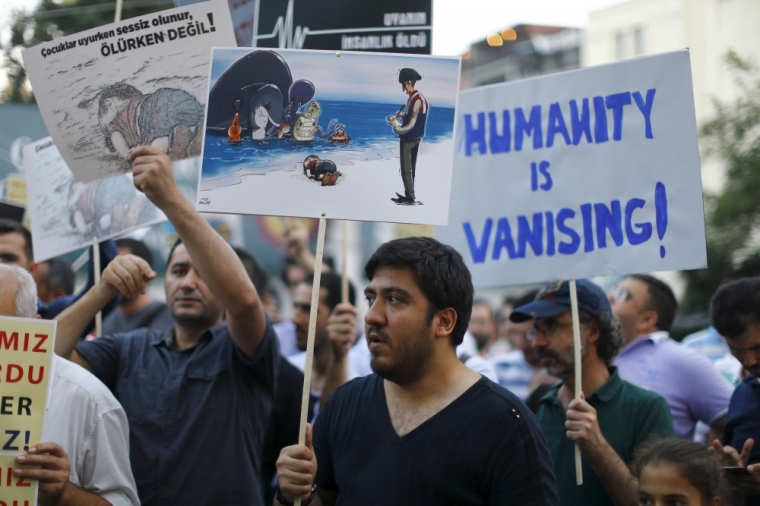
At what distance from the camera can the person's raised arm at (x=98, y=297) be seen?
3.74 meters

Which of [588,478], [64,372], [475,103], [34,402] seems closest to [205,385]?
[64,372]

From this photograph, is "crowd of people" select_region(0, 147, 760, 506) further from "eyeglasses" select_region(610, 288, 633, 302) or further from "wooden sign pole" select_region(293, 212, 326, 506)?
"eyeglasses" select_region(610, 288, 633, 302)

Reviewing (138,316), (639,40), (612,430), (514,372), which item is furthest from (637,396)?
(639,40)

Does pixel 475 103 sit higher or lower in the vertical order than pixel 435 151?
higher

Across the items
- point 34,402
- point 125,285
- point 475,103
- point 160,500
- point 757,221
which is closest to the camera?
point 34,402

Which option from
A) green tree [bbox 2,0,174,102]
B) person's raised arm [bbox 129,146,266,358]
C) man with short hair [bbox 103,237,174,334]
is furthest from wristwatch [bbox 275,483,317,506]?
green tree [bbox 2,0,174,102]

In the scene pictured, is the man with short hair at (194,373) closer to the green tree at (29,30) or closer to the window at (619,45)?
the green tree at (29,30)

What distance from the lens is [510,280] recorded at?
4.27 m

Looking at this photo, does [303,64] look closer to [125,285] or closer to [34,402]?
[125,285]

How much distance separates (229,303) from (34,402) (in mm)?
878

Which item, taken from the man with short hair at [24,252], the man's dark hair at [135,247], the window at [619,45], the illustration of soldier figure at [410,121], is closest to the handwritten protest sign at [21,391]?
the illustration of soldier figure at [410,121]

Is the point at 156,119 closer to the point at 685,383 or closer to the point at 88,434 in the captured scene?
the point at 88,434

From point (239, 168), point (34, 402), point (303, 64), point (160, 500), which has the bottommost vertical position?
point (160, 500)

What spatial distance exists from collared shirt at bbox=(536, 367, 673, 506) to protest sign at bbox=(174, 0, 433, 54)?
1.82 m
